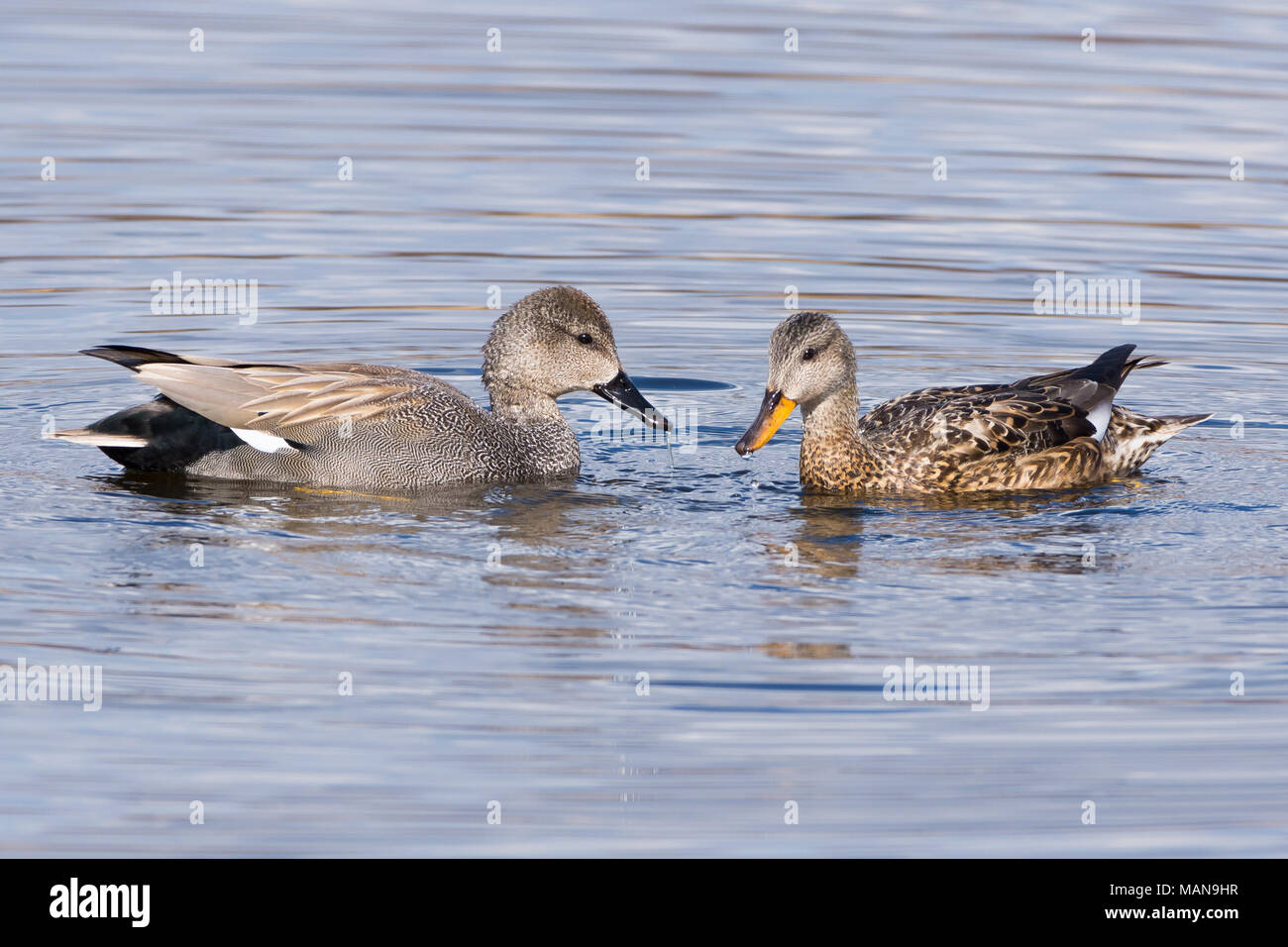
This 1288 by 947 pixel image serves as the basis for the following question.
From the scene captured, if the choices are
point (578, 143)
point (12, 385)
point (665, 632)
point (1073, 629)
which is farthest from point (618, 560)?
point (578, 143)

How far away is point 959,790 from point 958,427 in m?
3.98

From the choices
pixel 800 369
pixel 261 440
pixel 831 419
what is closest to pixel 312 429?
pixel 261 440

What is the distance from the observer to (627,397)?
1091cm

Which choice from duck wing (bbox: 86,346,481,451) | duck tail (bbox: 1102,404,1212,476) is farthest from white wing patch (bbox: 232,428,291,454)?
duck tail (bbox: 1102,404,1212,476)

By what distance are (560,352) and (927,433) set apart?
210 cm

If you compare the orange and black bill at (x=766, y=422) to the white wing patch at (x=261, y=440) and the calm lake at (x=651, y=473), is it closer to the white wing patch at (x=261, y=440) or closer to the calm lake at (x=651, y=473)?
the calm lake at (x=651, y=473)

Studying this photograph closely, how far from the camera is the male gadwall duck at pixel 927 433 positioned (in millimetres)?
10266

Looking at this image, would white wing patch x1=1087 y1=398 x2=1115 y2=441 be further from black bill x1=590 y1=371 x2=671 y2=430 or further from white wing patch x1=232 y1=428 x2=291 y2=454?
white wing patch x1=232 y1=428 x2=291 y2=454

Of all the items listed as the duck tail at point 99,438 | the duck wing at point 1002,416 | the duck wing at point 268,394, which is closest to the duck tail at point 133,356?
the duck wing at point 268,394

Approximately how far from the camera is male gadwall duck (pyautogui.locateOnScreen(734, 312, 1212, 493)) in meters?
10.3

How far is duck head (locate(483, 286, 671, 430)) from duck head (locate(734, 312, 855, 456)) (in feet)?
2.52

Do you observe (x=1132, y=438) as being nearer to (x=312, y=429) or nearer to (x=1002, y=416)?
(x=1002, y=416)

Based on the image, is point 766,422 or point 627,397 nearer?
point 766,422

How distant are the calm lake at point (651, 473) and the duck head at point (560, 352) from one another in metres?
0.51
